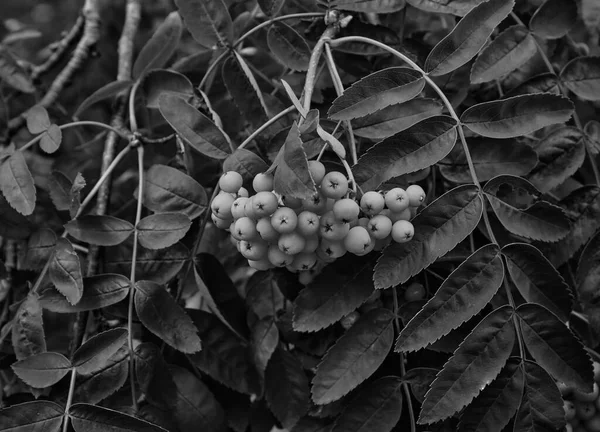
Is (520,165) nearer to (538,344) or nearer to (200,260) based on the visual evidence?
(538,344)

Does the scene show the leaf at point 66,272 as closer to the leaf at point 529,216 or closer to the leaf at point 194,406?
the leaf at point 194,406

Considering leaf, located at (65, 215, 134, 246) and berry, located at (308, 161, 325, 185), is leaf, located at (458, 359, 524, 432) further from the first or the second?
leaf, located at (65, 215, 134, 246)

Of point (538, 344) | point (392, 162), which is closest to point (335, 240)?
point (392, 162)

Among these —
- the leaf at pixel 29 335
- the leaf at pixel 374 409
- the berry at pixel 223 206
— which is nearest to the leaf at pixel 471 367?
the leaf at pixel 374 409

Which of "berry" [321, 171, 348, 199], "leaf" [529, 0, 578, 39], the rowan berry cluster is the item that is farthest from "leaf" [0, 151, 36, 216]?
the rowan berry cluster

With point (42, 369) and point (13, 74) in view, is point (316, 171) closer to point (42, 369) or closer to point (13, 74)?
point (42, 369)

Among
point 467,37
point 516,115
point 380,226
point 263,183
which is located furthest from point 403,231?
point 467,37
